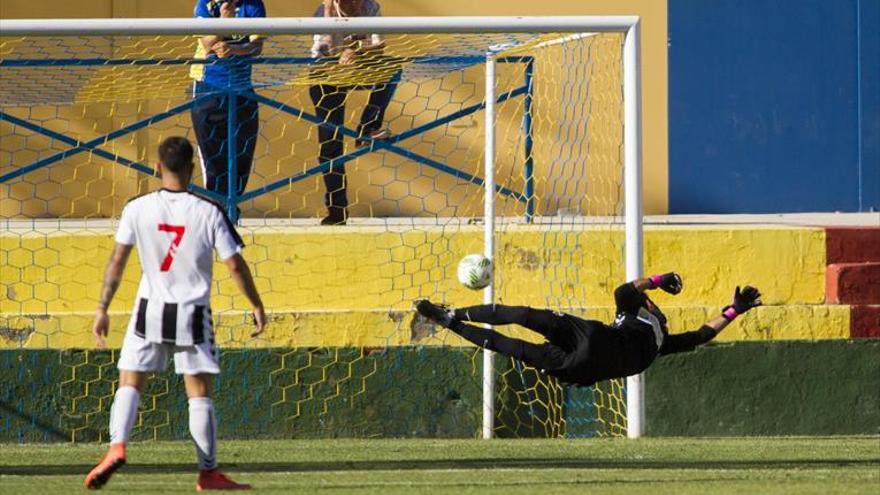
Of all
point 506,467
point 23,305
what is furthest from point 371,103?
point 506,467

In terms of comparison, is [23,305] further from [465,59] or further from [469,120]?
[469,120]

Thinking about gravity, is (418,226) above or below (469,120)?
below

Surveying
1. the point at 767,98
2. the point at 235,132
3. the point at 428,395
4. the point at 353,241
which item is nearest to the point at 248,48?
the point at 235,132

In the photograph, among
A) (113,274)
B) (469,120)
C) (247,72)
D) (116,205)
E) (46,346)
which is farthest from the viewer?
(469,120)

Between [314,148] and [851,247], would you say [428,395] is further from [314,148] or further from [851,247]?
[314,148]

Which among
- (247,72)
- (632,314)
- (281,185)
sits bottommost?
(632,314)

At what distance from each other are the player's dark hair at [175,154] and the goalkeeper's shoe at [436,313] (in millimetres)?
2273

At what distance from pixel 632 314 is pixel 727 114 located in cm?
530

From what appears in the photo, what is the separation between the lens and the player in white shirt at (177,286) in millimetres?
8352

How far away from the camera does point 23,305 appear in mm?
11602

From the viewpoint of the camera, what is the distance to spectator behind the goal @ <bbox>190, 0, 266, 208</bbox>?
11922 millimetres

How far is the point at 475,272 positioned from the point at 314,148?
11.7ft

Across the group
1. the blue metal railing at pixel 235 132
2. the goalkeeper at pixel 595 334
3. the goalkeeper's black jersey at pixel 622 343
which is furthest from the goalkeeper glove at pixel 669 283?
the blue metal railing at pixel 235 132

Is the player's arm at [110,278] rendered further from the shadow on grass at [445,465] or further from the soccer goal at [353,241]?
the soccer goal at [353,241]
